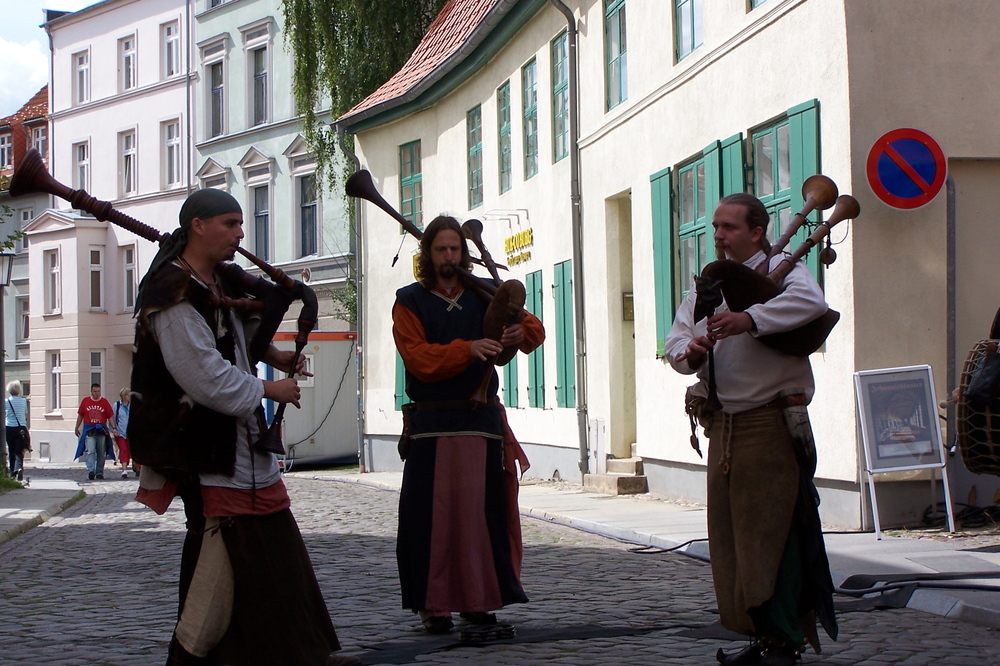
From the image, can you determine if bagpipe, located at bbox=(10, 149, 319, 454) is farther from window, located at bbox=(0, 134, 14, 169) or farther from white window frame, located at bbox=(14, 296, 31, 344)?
window, located at bbox=(0, 134, 14, 169)

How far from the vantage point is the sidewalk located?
711 cm

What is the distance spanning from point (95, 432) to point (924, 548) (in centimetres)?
2015

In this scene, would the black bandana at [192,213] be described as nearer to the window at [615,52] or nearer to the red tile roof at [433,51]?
the window at [615,52]

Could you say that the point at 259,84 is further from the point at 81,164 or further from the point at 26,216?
the point at 26,216

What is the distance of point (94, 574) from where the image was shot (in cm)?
963

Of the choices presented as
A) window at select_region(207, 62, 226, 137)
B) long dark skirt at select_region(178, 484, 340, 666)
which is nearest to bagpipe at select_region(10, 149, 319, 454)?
long dark skirt at select_region(178, 484, 340, 666)

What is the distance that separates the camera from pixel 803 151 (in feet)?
37.5

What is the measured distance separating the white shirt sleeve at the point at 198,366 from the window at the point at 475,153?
713 inches

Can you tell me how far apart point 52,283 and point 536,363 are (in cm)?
3028

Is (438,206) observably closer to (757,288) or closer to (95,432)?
(95,432)

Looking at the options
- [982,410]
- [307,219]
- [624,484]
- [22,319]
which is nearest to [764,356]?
[982,410]

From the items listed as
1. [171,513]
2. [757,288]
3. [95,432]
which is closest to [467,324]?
[757,288]

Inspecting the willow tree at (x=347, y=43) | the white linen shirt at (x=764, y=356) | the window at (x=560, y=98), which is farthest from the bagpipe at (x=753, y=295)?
the willow tree at (x=347, y=43)

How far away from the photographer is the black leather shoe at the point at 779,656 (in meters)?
5.16
